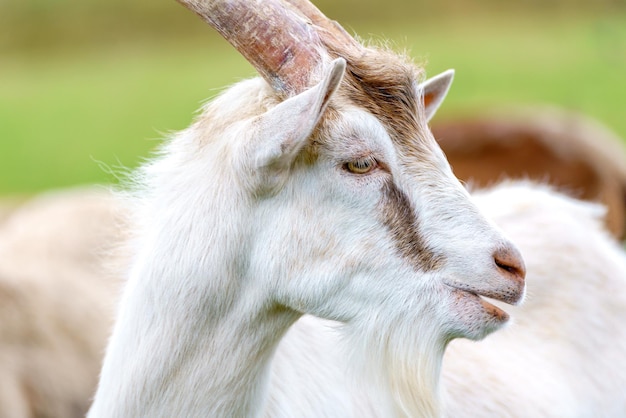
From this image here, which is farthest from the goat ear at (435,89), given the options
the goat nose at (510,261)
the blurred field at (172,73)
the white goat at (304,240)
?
the blurred field at (172,73)

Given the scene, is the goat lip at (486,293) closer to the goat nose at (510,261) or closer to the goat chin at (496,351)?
the goat nose at (510,261)

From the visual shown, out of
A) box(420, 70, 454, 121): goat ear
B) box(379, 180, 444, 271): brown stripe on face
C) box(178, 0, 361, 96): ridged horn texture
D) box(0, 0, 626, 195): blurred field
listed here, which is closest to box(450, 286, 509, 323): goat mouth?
box(379, 180, 444, 271): brown stripe on face

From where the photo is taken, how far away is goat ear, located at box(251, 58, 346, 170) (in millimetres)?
3094

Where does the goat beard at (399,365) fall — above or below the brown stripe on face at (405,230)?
below

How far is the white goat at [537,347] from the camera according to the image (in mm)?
3824

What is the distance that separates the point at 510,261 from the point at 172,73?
86.5ft

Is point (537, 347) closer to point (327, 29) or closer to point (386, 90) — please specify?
point (386, 90)

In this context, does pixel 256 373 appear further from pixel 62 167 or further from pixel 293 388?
pixel 62 167

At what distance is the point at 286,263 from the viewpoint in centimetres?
329

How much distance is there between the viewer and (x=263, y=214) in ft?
11.0

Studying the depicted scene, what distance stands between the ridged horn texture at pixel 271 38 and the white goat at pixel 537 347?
0.99m

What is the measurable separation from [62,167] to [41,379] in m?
13.0

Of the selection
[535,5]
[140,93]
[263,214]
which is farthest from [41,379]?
[535,5]

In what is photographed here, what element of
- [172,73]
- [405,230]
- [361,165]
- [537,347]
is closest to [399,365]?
[405,230]
